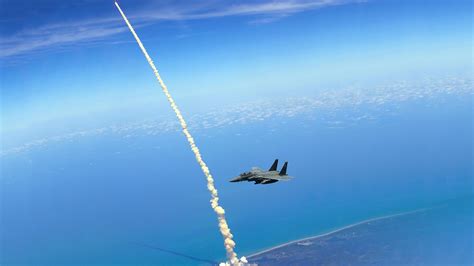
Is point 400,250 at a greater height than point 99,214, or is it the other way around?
point 99,214

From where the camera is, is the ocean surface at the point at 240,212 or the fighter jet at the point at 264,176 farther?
the ocean surface at the point at 240,212

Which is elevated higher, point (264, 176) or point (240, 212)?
point (240, 212)

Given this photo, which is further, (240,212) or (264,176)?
(240,212)

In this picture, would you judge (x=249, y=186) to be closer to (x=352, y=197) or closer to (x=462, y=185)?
(x=352, y=197)

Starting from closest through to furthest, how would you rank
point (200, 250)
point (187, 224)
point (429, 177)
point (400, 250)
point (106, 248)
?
point (400, 250)
point (200, 250)
point (106, 248)
point (187, 224)
point (429, 177)

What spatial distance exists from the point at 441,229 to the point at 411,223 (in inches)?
319

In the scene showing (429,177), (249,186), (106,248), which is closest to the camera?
(106,248)

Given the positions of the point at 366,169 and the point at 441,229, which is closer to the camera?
the point at 441,229

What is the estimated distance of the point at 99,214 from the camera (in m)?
180

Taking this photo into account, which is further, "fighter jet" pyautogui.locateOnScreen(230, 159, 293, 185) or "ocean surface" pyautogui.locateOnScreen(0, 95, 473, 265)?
"ocean surface" pyautogui.locateOnScreen(0, 95, 473, 265)

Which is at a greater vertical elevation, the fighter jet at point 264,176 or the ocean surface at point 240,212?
the ocean surface at point 240,212

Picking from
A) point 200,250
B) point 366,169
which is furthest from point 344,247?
point 366,169

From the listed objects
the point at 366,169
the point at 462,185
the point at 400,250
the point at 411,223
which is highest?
the point at 366,169

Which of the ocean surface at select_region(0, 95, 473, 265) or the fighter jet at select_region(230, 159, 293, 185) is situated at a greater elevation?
the ocean surface at select_region(0, 95, 473, 265)
